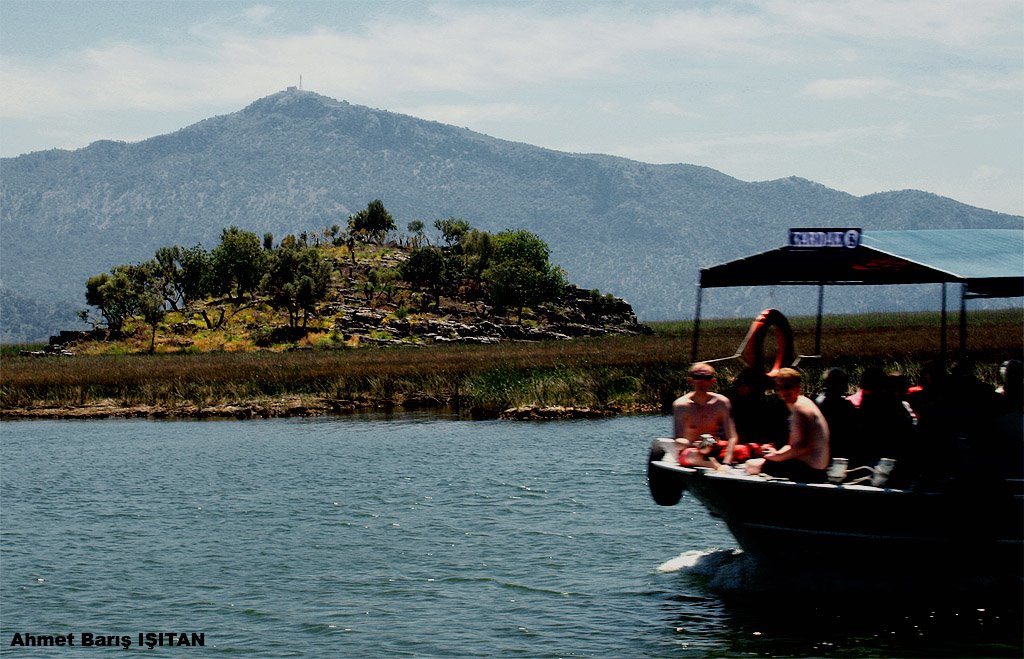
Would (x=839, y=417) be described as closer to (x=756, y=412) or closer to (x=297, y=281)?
(x=756, y=412)

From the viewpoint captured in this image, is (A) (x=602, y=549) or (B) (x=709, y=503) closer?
(B) (x=709, y=503)

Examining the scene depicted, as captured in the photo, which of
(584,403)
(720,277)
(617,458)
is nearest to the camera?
(720,277)

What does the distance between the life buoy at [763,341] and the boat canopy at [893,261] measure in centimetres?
80

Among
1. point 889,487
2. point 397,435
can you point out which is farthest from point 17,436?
point 889,487

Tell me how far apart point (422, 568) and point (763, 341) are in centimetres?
698

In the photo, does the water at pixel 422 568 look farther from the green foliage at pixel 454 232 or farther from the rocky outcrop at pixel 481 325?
the green foliage at pixel 454 232

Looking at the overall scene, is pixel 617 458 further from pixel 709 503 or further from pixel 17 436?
pixel 17 436

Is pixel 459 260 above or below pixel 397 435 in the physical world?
above

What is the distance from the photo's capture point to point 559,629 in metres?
16.9

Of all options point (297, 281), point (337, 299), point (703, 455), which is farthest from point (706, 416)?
point (337, 299)

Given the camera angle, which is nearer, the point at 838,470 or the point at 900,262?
the point at 838,470

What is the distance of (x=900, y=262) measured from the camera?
1734 centimetres

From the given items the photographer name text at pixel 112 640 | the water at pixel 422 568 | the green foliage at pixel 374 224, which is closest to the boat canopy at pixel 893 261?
the water at pixel 422 568

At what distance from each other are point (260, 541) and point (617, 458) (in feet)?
38.5
